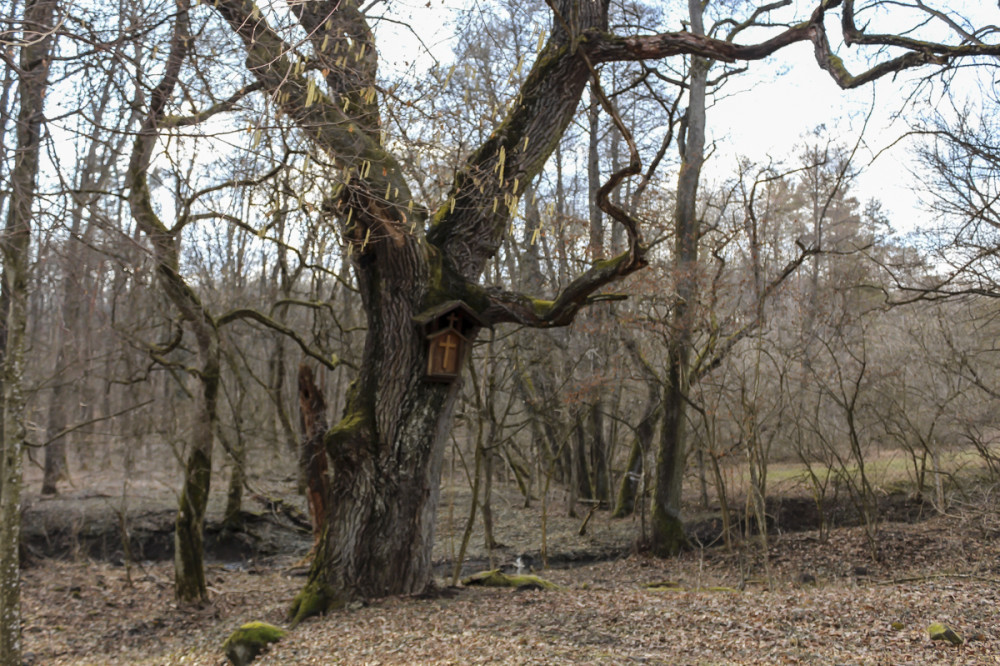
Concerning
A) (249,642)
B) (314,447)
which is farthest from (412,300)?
(314,447)

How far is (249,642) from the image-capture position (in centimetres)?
615

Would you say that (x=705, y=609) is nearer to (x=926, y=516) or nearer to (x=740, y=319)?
(x=740, y=319)

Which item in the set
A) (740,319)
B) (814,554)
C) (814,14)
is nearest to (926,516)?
(814,554)

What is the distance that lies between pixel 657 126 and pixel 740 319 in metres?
6.78

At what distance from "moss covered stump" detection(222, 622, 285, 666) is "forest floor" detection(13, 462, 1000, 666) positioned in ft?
0.44

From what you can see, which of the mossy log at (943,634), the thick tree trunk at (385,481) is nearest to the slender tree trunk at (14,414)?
the thick tree trunk at (385,481)

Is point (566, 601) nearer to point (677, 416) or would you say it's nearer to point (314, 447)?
point (314, 447)

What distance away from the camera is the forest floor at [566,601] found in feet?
18.4

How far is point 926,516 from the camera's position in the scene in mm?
13719

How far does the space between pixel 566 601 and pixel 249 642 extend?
3.01 metres

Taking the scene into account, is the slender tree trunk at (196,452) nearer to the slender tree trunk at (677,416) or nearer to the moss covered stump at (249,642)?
the moss covered stump at (249,642)

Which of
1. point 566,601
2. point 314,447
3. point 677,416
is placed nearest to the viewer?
point 566,601

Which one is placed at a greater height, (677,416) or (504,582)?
(677,416)

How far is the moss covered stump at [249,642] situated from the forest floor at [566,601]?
134 millimetres
